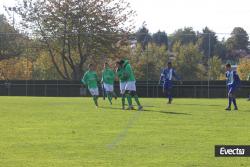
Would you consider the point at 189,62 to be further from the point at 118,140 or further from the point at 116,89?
the point at 118,140

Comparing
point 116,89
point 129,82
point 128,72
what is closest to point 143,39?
point 116,89

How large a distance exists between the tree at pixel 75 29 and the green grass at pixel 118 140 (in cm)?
3782

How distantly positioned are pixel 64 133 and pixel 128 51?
4888cm

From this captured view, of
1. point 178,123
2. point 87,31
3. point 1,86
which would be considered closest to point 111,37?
point 87,31

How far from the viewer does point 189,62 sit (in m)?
66.8

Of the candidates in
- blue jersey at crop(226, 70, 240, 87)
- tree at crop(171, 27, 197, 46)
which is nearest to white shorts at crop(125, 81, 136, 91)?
blue jersey at crop(226, 70, 240, 87)

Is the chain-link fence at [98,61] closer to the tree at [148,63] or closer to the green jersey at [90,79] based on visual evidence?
the tree at [148,63]

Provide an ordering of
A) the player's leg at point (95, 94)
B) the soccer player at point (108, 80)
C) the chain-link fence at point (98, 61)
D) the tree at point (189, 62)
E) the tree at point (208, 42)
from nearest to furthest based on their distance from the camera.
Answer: the player's leg at point (95, 94)
the soccer player at point (108, 80)
the chain-link fence at point (98, 61)
the tree at point (208, 42)
the tree at point (189, 62)

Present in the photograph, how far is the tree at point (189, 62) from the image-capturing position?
177ft

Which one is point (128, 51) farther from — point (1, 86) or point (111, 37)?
point (1, 86)

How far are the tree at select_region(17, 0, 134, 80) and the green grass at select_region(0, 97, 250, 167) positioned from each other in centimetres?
3782

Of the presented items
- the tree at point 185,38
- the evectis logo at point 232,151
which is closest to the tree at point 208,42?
the tree at point 185,38

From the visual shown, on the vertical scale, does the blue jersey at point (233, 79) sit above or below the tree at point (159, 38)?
below

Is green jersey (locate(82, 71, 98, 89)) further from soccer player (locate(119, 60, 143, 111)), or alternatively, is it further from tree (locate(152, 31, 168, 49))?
tree (locate(152, 31, 168, 49))
